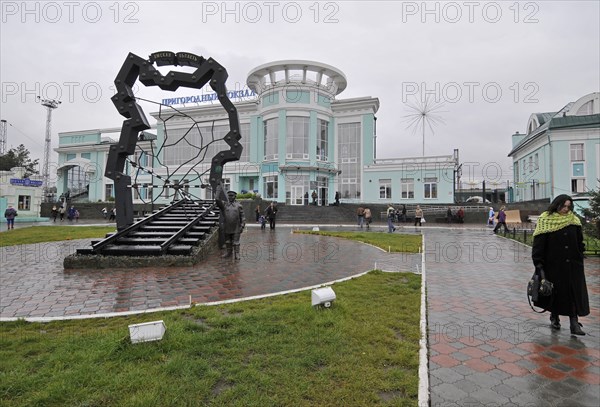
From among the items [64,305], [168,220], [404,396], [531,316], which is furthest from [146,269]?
[531,316]

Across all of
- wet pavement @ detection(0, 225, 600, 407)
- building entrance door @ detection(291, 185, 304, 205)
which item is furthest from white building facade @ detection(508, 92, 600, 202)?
wet pavement @ detection(0, 225, 600, 407)

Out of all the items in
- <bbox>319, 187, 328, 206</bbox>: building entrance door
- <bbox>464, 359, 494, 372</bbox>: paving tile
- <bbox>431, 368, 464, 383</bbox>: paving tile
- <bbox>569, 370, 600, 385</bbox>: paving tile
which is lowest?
<bbox>431, 368, 464, 383</bbox>: paving tile

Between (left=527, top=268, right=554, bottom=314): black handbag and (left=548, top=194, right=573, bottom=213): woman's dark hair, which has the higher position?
(left=548, top=194, right=573, bottom=213): woman's dark hair

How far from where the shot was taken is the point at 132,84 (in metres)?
10.7

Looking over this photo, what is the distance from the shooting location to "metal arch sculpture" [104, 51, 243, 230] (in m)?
10.1

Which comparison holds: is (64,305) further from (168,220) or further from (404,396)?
(168,220)

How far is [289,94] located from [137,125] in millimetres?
31910

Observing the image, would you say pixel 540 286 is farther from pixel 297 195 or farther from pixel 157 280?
pixel 297 195

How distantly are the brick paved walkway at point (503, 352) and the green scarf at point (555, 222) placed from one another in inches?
49.0

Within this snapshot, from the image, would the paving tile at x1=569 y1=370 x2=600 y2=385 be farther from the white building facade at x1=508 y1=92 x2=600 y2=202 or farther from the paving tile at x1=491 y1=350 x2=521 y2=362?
the white building facade at x1=508 y1=92 x2=600 y2=202

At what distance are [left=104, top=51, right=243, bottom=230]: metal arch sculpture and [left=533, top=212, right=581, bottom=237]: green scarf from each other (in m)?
9.71

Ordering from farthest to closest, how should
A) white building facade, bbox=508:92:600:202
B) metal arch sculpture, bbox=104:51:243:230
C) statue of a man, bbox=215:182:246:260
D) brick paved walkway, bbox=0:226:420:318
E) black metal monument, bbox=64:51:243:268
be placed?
white building facade, bbox=508:92:600:202 → metal arch sculpture, bbox=104:51:243:230 → statue of a man, bbox=215:182:246:260 → black metal monument, bbox=64:51:243:268 → brick paved walkway, bbox=0:226:420:318

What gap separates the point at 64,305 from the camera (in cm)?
530

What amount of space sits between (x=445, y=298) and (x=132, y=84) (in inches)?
405
